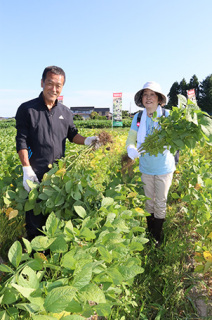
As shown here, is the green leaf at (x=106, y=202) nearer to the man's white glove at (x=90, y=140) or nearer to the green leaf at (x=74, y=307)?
the green leaf at (x=74, y=307)

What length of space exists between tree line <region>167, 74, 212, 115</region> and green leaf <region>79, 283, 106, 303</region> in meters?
47.1

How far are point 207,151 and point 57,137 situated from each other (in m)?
5.09

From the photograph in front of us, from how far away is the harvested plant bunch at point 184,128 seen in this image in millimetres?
1637

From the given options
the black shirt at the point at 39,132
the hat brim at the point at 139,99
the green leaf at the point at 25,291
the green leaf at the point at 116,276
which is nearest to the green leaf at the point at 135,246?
the green leaf at the point at 116,276

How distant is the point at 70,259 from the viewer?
1.05 metres

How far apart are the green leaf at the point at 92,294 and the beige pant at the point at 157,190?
1.60 metres

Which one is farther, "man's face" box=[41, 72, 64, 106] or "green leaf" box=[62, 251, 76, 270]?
"man's face" box=[41, 72, 64, 106]

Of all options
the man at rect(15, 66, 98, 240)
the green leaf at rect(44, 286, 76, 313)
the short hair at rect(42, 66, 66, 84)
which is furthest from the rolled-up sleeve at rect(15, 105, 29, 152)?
the green leaf at rect(44, 286, 76, 313)

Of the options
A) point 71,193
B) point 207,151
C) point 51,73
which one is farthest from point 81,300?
point 207,151

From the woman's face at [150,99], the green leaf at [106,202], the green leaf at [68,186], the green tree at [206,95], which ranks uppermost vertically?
the green tree at [206,95]

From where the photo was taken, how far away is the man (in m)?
2.13

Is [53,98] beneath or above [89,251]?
above

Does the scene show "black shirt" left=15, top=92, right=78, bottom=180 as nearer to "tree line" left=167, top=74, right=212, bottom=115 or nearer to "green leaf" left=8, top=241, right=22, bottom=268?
"green leaf" left=8, top=241, right=22, bottom=268

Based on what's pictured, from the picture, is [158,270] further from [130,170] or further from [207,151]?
[207,151]
